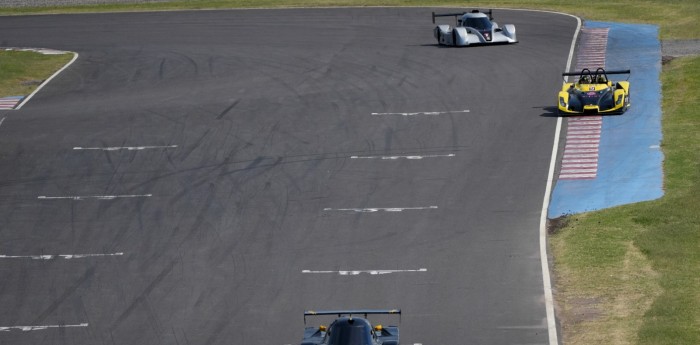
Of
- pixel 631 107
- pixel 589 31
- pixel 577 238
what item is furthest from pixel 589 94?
pixel 589 31

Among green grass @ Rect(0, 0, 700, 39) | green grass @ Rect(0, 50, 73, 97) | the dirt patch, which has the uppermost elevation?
the dirt patch

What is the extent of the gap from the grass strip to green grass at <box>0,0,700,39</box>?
27.6m

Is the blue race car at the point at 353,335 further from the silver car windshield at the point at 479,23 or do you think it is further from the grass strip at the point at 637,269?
the silver car windshield at the point at 479,23

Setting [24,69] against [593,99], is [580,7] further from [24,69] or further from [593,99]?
[24,69]

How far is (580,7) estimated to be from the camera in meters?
73.9

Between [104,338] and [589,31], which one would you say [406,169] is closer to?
[104,338]

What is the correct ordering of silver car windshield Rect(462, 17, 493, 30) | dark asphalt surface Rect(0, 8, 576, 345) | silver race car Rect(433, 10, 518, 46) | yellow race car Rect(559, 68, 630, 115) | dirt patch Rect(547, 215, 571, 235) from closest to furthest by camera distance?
dark asphalt surface Rect(0, 8, 576, 345)
dirt patch Rect(547, 215, 571, 235)
yellow race car Rect(559, 68, 630, 115)
silver race car Rect(433, 10, 518, 46)
silver car windshield Rect(462, 17, 493, 30)

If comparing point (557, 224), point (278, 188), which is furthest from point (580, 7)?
point (557, 224)

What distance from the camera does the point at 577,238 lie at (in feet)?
108

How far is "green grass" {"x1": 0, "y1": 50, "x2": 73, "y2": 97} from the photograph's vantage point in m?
57.0

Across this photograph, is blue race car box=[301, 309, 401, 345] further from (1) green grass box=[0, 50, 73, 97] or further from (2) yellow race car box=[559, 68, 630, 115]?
(1) green grass box=[0, 50, 73, 97]

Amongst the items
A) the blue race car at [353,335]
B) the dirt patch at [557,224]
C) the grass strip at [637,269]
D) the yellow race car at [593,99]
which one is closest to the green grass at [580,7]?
the yellow race car at [593,99]

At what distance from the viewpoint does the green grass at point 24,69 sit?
187 feet

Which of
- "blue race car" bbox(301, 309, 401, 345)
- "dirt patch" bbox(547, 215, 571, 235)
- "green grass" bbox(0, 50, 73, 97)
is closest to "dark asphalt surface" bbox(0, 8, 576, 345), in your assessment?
"dirt patch" bbox(547, 215, 571, 235)
